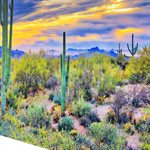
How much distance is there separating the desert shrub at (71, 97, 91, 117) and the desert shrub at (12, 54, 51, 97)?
1.81 ft

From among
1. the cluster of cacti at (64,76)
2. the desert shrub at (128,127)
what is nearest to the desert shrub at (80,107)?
the cluster of cacti at (64,76)

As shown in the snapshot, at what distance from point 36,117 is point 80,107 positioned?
26.9 inches

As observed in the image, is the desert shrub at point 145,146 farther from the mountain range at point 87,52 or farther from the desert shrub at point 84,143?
the mountain range at point 87,52

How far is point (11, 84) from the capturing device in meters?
5.56

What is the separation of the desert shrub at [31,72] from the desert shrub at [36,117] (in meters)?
0.20

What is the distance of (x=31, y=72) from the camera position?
532 centimetres

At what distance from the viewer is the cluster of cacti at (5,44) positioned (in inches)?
215

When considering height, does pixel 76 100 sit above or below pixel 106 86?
below

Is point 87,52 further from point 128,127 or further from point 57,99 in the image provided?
point 128,127

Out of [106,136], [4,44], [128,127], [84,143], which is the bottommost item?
[84,143]

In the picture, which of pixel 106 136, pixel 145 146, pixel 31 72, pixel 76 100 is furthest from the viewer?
pixel 31 72

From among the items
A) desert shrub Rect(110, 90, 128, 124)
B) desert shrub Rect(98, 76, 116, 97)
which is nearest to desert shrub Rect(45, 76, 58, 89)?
desert shrub Rect(98, 76, 116, 97)

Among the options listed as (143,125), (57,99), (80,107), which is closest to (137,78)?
(143,125)

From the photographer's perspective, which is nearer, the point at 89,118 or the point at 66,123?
the point at 89,118
